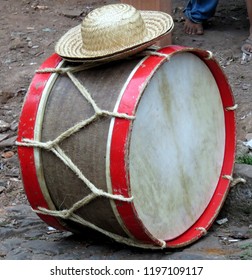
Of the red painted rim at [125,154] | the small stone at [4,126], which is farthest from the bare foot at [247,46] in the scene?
the red painted rim at [125,154]

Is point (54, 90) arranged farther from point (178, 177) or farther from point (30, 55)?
point (30, 55)

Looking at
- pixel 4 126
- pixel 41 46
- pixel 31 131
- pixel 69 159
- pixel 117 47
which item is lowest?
pixel 4 126

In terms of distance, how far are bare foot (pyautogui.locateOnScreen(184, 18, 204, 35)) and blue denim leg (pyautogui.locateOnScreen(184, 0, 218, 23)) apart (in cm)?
3

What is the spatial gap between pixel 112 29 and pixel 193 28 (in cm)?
335

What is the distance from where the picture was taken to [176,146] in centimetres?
372

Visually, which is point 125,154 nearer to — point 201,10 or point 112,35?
point 112,35

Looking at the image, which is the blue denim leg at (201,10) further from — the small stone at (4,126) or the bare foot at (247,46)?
the small stone at (4,126)

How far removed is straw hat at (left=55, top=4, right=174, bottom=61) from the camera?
3389 millimetres

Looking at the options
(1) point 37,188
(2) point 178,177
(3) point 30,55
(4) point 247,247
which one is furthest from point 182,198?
(3) point 30,55

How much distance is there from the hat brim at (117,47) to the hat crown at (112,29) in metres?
0.03

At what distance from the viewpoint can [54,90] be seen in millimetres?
3457

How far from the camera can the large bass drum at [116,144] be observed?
3.30 m

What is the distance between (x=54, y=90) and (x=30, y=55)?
3094mm

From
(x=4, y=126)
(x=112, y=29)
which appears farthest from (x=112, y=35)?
(x=4, y=126)
